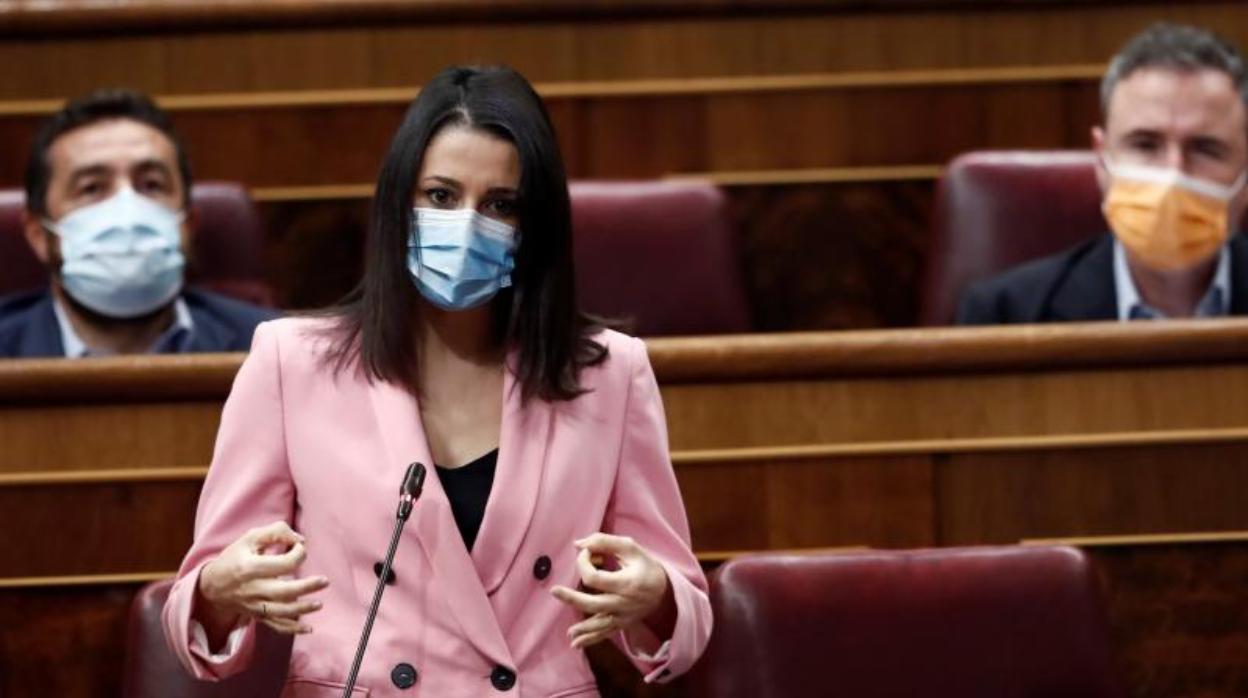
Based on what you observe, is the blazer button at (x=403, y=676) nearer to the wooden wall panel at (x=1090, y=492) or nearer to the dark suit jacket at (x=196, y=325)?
the wooden wall panel at (x=1090, y=492)

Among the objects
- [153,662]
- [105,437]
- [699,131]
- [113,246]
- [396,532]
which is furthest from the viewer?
[699,131]

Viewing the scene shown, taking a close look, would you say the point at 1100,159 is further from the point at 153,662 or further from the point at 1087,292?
the point at 153,662

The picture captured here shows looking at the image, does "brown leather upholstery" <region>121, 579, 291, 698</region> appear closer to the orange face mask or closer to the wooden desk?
the wooden desk

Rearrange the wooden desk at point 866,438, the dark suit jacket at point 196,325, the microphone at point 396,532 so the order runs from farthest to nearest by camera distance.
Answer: the dark suit jacket at point 196,325 → the wooden desk at point 866,438 → the microphone at point 396,532

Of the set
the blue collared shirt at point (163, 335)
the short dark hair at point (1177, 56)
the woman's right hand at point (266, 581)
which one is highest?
the short dark hair at point (1177, 56)

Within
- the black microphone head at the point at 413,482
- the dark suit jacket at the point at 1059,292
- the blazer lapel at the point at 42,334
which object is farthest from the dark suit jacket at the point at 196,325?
the black microphone head at the point at 413,482

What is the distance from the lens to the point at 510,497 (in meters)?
0.61

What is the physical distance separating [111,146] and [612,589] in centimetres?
56

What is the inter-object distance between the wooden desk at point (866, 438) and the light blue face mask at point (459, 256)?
0.19m

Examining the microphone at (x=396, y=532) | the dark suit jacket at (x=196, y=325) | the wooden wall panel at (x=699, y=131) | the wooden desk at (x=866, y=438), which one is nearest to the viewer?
the microphone at (x=396, y=532)

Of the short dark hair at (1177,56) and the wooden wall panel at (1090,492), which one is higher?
the short dark hair at (1177,56)

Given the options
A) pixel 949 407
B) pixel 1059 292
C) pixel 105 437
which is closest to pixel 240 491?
pixel 105 437

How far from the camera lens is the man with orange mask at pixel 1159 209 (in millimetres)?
1043

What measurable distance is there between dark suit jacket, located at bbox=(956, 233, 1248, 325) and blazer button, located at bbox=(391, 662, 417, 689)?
514mm
